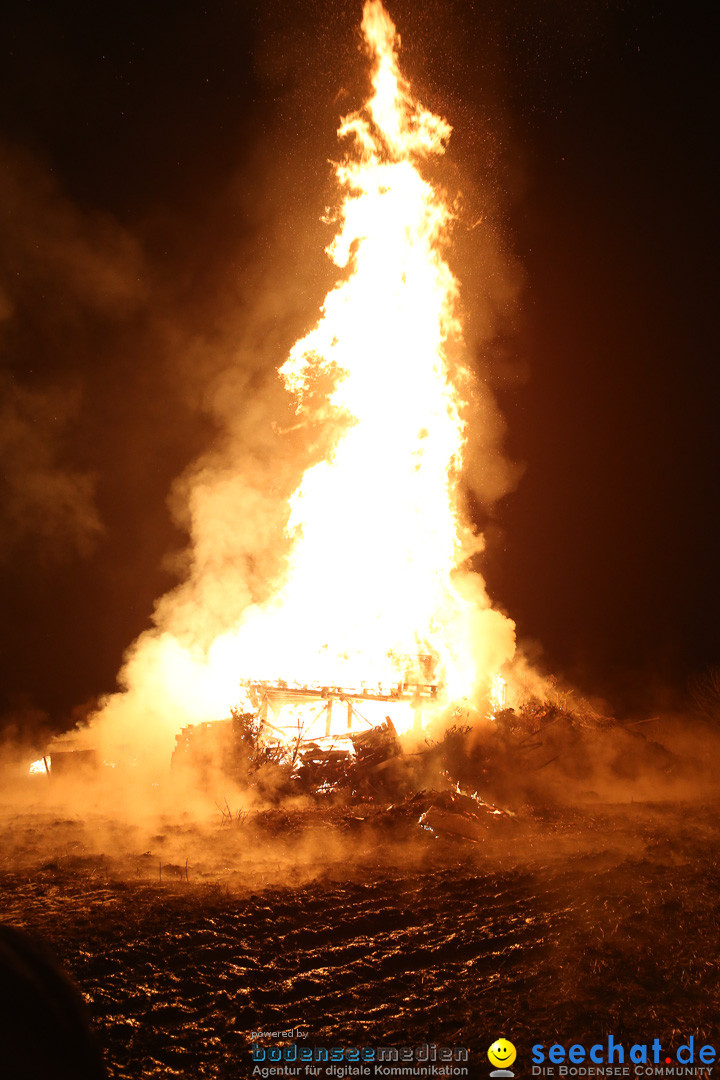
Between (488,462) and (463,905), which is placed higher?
(488,462)

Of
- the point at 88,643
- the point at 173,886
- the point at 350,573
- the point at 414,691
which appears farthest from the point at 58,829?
the point at 88,643

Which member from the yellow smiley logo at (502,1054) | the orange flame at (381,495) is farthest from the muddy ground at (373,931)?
the orange flame at (381,495)

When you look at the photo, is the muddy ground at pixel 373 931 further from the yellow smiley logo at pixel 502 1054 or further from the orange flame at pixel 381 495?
the orange flame at pixel 381 495

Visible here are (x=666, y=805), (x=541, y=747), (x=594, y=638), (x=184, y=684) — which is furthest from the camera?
(x=594, y=638)

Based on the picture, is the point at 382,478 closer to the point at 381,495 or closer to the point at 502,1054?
the point at 381,495

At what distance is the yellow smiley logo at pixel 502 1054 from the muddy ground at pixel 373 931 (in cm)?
8

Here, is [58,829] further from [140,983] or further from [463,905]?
[463,905]

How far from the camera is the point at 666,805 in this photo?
13.1m

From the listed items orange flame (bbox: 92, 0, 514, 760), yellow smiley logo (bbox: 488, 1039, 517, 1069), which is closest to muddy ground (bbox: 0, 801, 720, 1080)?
yellow smiley logo (bbox: 488, 1039, 517, 1069)

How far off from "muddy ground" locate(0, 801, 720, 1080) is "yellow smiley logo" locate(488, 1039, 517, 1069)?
83 mm

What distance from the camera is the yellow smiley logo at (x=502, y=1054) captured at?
13.8 feet

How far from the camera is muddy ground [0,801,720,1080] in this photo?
4711mm

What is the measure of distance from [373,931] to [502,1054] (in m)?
2.68

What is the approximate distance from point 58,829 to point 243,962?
768 cm
